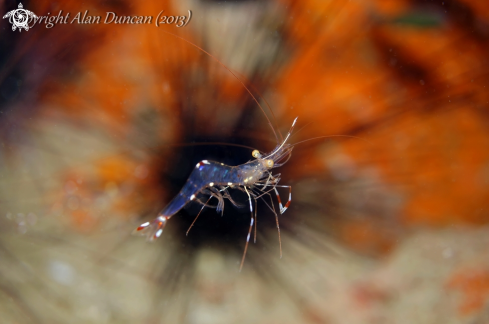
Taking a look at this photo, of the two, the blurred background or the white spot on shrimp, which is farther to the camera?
the white spot on shrimp

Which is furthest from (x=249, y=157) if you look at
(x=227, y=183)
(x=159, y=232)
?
(x=159, y=232)

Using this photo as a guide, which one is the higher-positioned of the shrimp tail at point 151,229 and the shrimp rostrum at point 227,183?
the shrimp rostrum at point 227,183

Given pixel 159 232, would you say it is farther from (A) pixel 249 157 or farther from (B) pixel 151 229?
(A) pixel 249 157

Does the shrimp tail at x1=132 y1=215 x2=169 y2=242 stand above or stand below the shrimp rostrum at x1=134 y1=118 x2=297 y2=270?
below

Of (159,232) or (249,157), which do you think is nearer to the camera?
(159,232)

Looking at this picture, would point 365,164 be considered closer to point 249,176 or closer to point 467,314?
point 249,176

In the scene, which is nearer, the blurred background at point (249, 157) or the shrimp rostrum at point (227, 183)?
the blurred background at point (249, 157)
